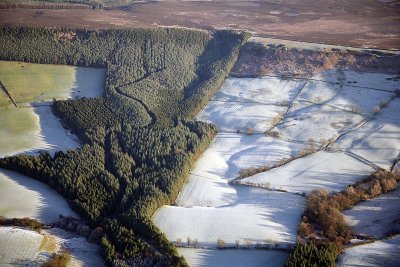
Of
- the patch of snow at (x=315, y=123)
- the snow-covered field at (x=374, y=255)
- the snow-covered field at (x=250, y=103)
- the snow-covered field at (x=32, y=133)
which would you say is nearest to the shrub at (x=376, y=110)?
the patch of snow at (x=315, y=123)

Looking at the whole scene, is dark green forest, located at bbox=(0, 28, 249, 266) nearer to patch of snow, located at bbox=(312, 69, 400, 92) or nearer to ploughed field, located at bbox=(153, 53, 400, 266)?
ploughed field, located at bbox=(153, 53, 400, 266)

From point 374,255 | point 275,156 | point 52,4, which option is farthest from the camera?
point 52,4

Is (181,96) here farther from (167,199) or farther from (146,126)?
(167,199)

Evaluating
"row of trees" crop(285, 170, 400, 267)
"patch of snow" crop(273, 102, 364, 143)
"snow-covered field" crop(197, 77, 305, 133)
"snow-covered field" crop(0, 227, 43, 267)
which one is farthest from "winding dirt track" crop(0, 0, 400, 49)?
"snow-covered field" crop(0, 227, 43, 267)

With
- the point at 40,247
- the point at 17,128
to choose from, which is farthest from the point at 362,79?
the point at 40,247

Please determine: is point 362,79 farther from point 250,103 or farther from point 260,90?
point 250,103
